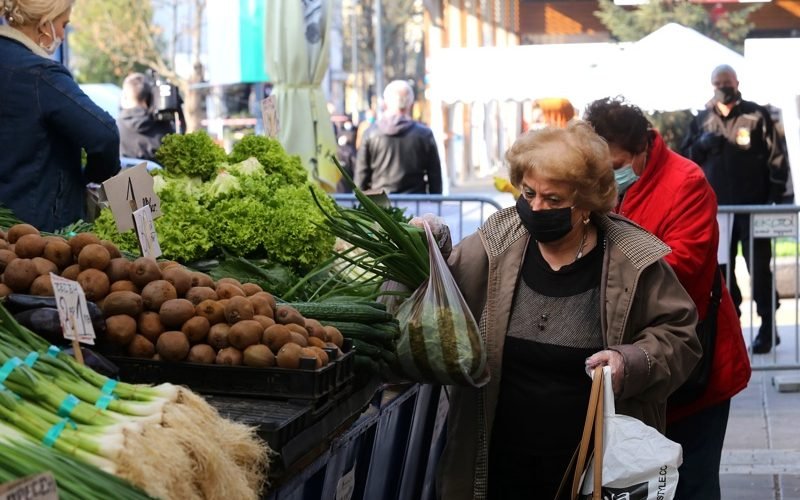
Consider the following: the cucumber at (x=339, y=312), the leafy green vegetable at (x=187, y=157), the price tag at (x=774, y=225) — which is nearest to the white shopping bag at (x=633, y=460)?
the cucumber at (x=339, y=312)

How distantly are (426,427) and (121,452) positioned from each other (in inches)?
103

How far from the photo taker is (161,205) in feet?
14.9

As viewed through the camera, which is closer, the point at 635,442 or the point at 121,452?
→ the point at 121,452

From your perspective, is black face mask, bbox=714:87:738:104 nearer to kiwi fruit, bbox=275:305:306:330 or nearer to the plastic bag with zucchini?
the plastic bag with zucchini

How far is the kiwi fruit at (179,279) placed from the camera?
3.25m

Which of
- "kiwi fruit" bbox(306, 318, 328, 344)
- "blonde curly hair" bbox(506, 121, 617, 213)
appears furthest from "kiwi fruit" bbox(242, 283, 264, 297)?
"blonde curly hair" bbox(506, 121, 617, 213)

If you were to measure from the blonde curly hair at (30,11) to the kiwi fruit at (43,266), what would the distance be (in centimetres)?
189

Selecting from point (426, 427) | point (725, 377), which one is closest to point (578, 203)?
point (725, 377)

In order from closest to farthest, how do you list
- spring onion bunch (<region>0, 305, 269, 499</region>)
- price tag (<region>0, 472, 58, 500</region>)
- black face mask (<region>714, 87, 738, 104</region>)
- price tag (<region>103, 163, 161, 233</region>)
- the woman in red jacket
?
price tag (<region>0, 472, 58, 500</region>) → spring onion bunch (<region>0, 305, 269, 499</region>) → price tag (<region>103, 163, 161, 233</region>) → the woman in red jacket → black face mask (<region>714, 87, 738, 104</region>)

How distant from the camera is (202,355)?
121 inches

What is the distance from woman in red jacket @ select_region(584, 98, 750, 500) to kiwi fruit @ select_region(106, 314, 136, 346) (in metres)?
2.09

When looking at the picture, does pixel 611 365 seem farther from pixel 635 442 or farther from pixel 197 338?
pixel 197 338

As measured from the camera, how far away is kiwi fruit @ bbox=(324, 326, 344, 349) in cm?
340

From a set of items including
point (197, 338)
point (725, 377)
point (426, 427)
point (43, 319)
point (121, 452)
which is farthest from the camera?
point (426, 427)
